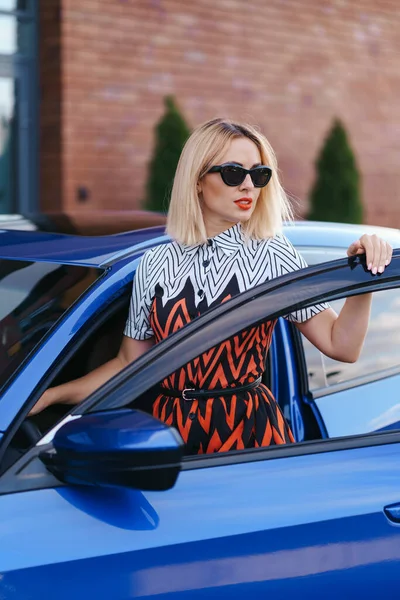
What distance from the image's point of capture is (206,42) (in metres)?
8.97

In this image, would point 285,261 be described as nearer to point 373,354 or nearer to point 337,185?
point 373,354

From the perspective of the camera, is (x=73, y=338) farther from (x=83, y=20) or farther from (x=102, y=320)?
(x=83, y=20)

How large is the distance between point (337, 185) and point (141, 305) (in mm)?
7834

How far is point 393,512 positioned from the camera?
68.6 inches

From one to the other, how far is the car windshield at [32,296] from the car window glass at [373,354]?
66cm

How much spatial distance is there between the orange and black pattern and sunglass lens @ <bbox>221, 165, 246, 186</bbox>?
0.25 metres

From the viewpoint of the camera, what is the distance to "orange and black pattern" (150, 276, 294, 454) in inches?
79.6

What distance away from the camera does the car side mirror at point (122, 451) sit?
Answer: 5.15 ft

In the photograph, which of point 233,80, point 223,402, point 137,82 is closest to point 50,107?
point 137,82

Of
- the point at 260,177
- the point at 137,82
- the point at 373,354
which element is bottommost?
the point at 373,354

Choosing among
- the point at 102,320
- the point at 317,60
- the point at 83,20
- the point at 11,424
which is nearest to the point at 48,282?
the point at 102,320

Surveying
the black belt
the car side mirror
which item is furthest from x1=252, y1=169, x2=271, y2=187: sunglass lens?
the car side mirror

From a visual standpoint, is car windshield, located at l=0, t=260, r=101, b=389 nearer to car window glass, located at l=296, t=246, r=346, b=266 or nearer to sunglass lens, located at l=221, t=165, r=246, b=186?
sunglass lens, located at l=221, t=165, r=246, b=186

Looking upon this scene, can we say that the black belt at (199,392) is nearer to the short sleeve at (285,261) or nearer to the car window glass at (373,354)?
the short sleeve at (285,261)
